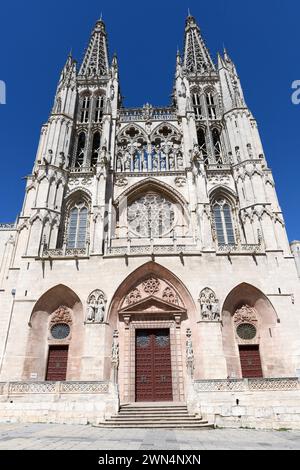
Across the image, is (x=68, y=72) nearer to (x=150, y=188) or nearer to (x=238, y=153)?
(x=150, y=188)

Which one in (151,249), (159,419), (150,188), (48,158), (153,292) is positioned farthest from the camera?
(150,188)

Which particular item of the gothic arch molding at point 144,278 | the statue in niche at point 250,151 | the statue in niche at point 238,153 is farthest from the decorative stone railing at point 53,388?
the statue in niche at point 250,151

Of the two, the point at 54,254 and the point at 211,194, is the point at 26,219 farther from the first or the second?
the point at 211,194

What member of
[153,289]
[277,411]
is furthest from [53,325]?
[277,411]

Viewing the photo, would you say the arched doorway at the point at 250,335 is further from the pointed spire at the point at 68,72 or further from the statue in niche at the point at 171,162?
the pointed spire at the point at 68,72

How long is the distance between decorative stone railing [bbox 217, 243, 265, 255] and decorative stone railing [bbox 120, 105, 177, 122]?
1374 cm

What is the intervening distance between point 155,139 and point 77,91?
32.1 ft

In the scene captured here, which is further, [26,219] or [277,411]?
[26,219]

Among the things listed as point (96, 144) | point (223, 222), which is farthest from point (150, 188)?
point (96, 144)

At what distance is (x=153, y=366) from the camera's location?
49.8ft

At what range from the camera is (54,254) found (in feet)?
56.6

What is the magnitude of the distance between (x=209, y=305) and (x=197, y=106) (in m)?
19.5

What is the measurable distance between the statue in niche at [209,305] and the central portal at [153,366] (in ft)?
7.98

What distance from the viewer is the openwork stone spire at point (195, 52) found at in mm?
30203
